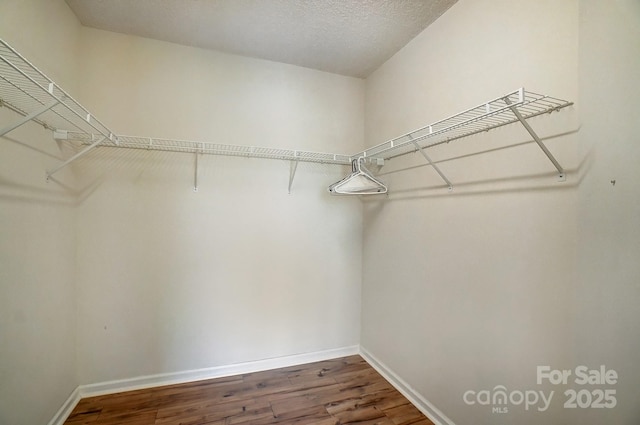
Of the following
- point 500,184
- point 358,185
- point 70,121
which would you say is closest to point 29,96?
point 70,121

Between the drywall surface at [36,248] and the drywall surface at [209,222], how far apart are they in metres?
0.17

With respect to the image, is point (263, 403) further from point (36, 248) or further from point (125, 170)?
point (125, 170)

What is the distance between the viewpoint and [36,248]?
1.46m

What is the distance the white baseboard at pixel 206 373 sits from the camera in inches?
75.9

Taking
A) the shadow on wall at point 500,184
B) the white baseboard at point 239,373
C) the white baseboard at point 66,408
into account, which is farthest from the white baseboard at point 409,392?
the white baseboard at point 66,408

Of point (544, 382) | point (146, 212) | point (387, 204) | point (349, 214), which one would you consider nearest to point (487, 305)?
point (544, 382)

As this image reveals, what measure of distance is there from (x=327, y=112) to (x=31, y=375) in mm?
2768

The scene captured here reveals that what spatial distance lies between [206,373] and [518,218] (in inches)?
98.7

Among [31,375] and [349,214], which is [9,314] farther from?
[349,214]

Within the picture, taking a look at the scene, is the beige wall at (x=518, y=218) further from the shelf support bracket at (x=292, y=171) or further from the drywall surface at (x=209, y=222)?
the shelf support bracket at (x=292, y=171)

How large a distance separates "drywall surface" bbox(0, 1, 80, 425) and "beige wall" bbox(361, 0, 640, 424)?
2.34 m

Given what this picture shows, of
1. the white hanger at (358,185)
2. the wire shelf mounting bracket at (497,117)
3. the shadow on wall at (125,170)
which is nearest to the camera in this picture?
the wire shelf mounting bracket at (497,117)

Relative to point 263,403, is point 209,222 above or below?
above

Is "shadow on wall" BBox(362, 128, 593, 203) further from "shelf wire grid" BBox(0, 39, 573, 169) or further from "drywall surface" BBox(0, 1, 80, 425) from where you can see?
"drywall surface" BBox(0, 1, 80, 425)
